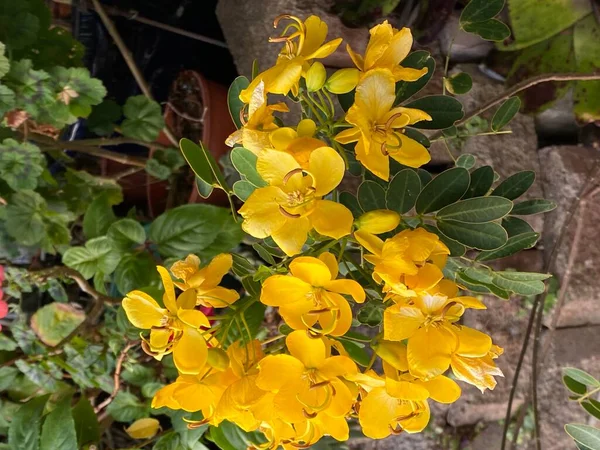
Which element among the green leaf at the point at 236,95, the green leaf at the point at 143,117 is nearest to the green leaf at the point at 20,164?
the green leaf at the point at 143,117

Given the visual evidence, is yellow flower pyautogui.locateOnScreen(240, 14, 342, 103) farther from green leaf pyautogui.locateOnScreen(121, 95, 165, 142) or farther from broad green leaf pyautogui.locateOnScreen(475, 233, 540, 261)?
green leaf pyautogui.locateOnScreen(121, 95, 165, 142)

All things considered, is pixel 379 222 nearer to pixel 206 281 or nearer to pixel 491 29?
pixel 206 281

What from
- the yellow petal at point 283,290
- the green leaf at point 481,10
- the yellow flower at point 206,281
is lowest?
the yellow flower at point 206,281

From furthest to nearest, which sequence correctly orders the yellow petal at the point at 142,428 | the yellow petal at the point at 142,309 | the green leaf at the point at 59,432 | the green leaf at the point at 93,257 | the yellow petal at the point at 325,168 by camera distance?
the yellow petal at the point at 142,428
the green leaf at the point at 93,257
the green leaf at the point at 59,432
the yellow petal at the point at 142,309
the yellow petal at the point at 325,168

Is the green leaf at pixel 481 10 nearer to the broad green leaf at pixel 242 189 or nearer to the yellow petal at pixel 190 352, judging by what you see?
the broad green leaf at pixel 242 189

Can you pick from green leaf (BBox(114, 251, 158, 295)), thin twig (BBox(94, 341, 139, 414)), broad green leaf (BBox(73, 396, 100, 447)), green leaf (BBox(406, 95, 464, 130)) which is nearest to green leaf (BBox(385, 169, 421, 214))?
green leaf (BBox(406, 95, 464, 130))

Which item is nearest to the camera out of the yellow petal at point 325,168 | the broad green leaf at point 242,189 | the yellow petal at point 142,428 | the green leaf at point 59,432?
the yellow petal at point 325,168

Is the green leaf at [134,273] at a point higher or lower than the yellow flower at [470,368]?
lower

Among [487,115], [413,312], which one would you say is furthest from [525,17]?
[413,312]
